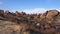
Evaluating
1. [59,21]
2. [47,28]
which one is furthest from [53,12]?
[47,28]

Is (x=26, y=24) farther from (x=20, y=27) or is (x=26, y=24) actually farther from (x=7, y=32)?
(x=7, y=32)

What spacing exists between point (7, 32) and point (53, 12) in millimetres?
5914

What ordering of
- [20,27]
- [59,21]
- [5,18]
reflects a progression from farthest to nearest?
[59,21] → [5,18] → [20,27]

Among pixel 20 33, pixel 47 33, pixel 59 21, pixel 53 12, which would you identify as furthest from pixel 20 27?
pixel 53 12

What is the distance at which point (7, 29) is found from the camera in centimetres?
650

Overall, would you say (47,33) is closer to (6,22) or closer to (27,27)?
(27,27)

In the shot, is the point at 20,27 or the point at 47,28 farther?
the point at 47,28

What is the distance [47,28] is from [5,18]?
1.70m

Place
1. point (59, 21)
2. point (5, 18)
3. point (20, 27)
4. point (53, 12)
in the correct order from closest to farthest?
point (20, 27) < point (5, 18) < point (59, 21) < point (53, 12)

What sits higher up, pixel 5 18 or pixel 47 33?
pixel 5 18

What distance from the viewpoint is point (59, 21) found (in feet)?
30.2

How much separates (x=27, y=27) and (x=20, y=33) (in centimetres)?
34

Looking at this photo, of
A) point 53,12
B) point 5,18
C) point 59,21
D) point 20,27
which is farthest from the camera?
point 53,12

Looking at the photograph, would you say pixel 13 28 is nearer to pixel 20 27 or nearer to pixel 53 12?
pixel 20 27
